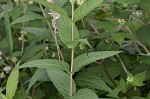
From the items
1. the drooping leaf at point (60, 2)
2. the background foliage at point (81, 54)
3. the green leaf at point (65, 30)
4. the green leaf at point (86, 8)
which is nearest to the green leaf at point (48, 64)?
the background foliage at point (81, 54)

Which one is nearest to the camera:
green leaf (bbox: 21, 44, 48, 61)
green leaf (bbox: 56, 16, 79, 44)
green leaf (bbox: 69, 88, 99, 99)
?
green leaf (bbox: 69, 88, 99, 99)

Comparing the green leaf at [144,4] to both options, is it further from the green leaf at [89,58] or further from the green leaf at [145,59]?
the green leaf at [89,58]

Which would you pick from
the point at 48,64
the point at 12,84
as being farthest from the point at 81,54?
the point at 12,84

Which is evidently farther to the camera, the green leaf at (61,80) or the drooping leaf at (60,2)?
the drooping leaf at (60,2)

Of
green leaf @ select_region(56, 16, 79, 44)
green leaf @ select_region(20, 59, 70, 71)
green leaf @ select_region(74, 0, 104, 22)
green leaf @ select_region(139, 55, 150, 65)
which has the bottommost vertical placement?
green leaf @ select_region(139, 55, 150, 65)

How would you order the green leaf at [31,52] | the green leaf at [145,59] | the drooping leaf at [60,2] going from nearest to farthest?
the drooping leaf at [60,2] < the green leaf at [145,59] < the green leaf at [31,52]

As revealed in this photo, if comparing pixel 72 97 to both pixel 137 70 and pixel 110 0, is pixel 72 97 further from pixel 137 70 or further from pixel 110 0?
pixel 137 70

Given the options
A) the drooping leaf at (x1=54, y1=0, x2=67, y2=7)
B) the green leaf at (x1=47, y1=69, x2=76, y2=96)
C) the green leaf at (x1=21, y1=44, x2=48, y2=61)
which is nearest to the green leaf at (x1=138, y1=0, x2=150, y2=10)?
the drooping leaf at (x1=54, y1=0, x2=67, y2=7)

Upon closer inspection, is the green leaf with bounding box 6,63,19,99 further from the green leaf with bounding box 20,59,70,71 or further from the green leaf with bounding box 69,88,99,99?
the green leaf with bounding box 69,88,99,99

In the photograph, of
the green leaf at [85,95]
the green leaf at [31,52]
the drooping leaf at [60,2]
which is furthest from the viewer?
the green leaf at [31,52]
